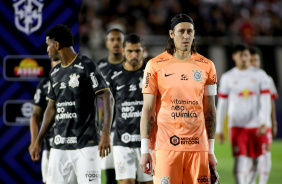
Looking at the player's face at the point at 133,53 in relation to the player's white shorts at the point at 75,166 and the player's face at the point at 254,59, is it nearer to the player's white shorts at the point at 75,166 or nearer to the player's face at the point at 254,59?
the player's white shorts at the point at 75,166

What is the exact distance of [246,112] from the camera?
9.61m

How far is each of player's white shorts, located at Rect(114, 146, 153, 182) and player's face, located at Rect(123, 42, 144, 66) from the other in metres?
1.24

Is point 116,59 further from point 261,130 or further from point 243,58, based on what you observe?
point 261,130

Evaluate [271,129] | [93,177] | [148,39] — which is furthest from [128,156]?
[148,39]

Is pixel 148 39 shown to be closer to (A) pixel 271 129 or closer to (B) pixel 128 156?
(A) pixel 271 129

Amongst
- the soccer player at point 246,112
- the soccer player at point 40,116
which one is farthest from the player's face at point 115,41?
the soccer player at point 246,112

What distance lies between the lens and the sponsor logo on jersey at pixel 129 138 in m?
7.22

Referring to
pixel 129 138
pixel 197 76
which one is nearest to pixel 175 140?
pixel 197 76

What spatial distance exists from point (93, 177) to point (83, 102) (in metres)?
0.86

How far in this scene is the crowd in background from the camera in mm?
18797

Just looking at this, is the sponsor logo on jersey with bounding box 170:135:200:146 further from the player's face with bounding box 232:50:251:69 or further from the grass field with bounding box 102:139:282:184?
the grass field with bounding box 102:139:282:184

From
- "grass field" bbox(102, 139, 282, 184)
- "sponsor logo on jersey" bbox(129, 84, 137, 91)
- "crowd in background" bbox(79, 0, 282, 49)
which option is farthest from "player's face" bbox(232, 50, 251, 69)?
"crowd in background" bbox(79, 0, 282, 49)

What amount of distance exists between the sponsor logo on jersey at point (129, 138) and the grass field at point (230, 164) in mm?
4433

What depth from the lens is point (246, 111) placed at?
9609mm
